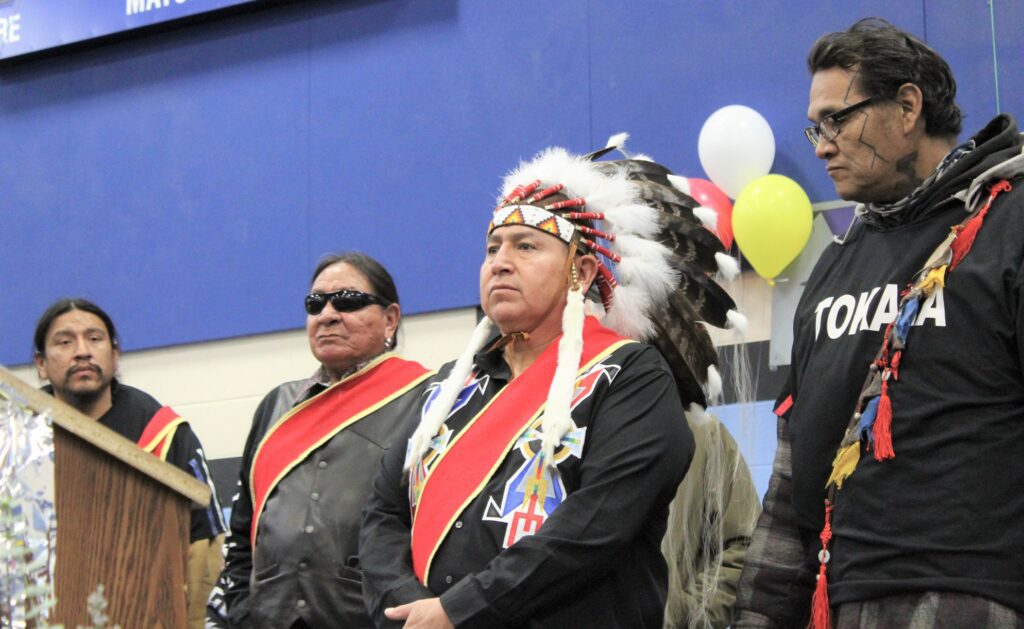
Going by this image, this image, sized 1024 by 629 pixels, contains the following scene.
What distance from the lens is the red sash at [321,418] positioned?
9.24 ft

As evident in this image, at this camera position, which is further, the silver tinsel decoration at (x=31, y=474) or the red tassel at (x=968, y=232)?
the red tassel at (x=968, y=232)

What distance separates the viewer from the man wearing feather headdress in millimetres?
2002

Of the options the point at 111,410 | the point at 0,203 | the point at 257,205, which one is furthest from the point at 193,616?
the point at 0,203

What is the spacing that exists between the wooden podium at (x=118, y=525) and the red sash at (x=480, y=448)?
439 millimetres

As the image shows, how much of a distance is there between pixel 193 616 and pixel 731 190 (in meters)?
2.24

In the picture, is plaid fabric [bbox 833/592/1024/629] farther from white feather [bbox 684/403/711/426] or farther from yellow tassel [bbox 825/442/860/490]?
white feather [bbox 684/403/711/426]

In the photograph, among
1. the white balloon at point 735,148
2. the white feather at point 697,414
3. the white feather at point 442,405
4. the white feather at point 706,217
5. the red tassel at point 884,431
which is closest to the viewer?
the red tassel at point 884,431

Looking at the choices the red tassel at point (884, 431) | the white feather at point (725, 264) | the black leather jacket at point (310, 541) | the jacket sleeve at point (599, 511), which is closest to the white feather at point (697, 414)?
the white feather at point (725, 264)

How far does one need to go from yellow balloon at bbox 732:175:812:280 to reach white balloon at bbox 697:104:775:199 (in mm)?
86

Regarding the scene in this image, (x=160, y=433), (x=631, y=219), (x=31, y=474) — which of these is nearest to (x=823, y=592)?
(x=631, y=219)

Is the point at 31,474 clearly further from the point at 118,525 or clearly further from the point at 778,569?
the point at 778,569

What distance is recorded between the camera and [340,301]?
2.97 m

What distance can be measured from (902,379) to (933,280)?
143 mm

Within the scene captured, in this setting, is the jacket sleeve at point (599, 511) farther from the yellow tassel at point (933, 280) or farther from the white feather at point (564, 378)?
the yellow tassel at point (933, 280)
